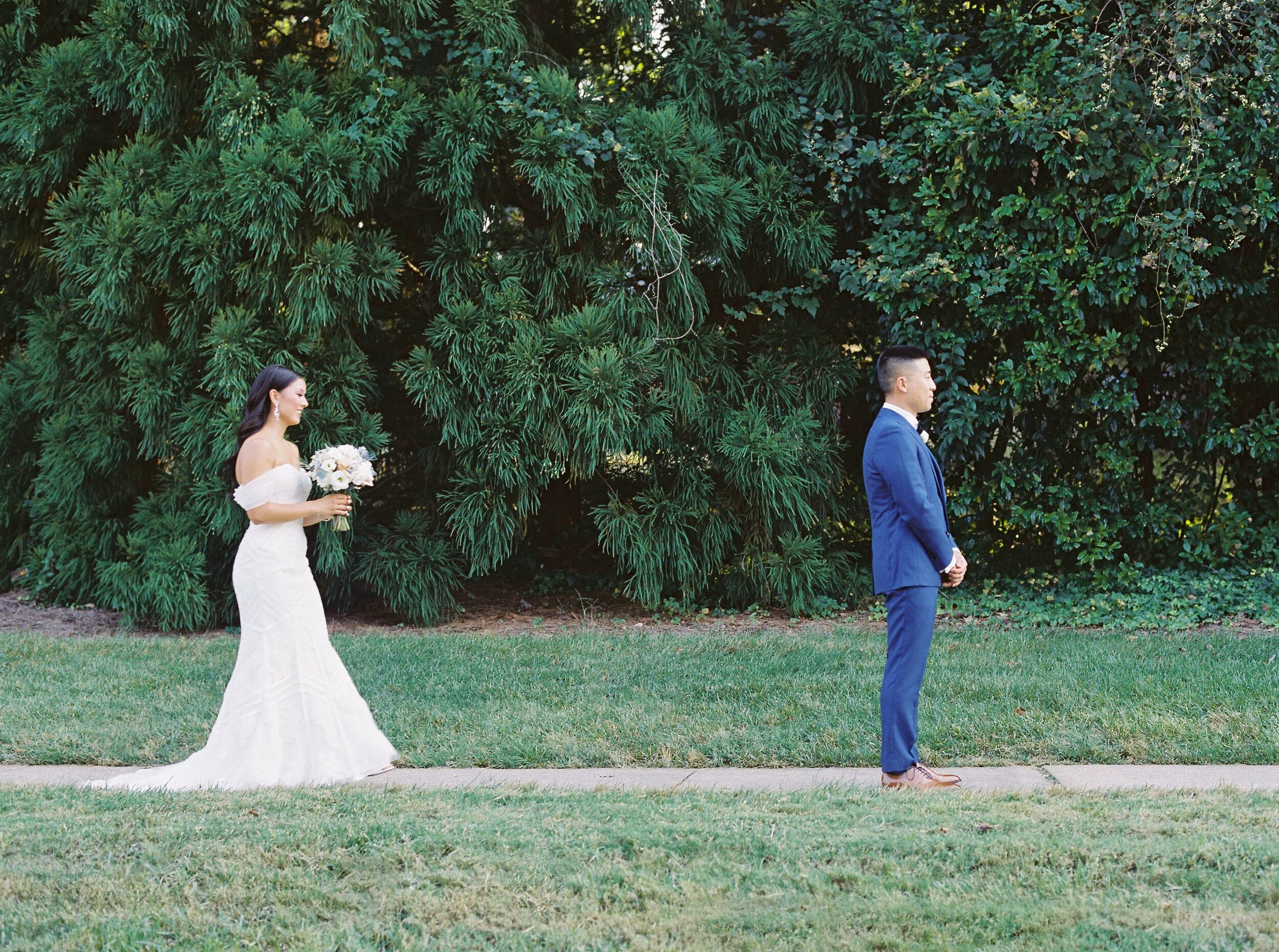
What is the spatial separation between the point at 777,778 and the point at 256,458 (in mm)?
2956

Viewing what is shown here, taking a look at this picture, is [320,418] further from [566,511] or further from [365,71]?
[566,511]

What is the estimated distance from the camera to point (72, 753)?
20.1 feet

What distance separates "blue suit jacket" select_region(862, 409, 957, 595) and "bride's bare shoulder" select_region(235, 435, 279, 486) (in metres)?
2.89

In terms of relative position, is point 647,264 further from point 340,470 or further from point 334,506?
point 334,506

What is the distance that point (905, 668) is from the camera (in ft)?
16.2

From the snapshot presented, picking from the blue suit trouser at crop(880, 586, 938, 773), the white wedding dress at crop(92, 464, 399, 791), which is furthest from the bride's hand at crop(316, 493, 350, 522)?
the blue suit trouser at crop(880, 586, 938, 773)

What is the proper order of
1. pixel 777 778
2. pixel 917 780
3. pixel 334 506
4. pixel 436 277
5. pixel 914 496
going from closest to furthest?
1. pixel 914 496
2. pixel 917 780
3. pixel 777 778
4. pixel 334 506
5. pixel 436 277

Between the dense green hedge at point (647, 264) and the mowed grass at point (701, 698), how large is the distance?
4.33 feet

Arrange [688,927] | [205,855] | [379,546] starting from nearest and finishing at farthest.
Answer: [688,927]
[205,855]
[379,546]

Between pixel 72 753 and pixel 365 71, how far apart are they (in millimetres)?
5477

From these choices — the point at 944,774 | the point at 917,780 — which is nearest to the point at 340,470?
the point at 917,780

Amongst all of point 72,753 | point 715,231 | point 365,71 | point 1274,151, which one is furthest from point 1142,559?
point 72,753

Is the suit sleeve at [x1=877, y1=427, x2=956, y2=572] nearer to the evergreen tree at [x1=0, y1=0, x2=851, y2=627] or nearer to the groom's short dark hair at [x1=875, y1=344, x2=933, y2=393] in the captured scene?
the groom's short dark hair at [x1=875, y1=344, x2=933, y2=393]

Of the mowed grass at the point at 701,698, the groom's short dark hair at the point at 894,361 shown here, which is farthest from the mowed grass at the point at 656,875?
the groom's short dark hair at the point at 894,361
